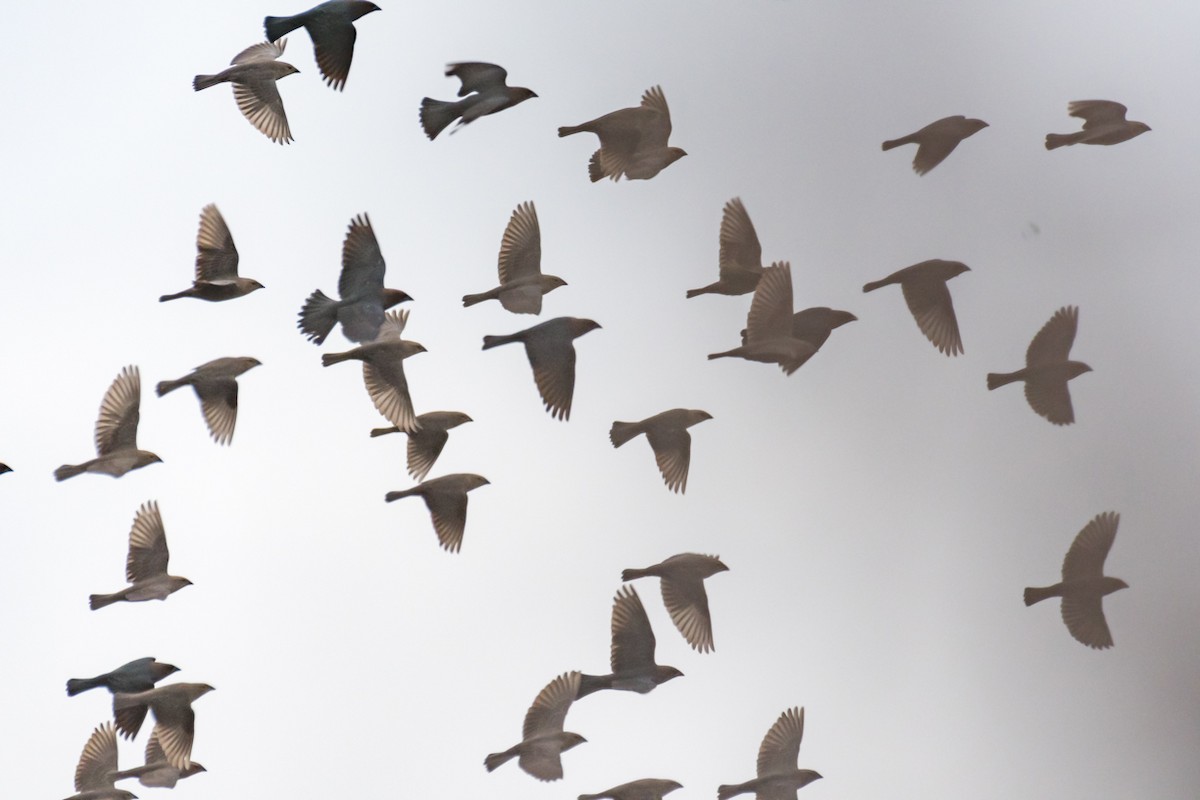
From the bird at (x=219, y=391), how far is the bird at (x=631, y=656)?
16.8 inches

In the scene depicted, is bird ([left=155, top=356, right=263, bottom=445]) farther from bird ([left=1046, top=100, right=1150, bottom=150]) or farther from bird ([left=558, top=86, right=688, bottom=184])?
bird ([left=1046, top=100, right=1150, bottom=150])

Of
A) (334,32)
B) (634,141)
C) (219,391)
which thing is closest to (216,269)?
(219,391)

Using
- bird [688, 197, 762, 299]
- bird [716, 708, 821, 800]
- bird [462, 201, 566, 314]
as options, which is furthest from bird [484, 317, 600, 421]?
bird [716, 708, 821, 800]

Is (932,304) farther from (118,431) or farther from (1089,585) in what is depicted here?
(118,431)

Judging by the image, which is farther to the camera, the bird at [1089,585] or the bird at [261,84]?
the bird at [1089,585]

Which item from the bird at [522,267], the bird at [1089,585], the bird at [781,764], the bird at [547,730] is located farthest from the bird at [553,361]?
the bird at [1089,585]

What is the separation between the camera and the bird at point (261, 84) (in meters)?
1.21

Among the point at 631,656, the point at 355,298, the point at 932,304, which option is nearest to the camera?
the point at 355,298

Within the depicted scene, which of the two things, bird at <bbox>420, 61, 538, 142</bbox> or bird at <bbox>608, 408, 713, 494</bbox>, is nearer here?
bird at <bbox>420, 61, 538, 142</bbox>

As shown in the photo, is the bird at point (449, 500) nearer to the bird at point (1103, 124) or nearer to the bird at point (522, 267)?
the bird at point (522, 267)

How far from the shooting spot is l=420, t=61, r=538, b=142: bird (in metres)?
1.21

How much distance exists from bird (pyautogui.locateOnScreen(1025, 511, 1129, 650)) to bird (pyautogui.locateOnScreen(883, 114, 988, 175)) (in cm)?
46

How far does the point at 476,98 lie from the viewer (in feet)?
4.01

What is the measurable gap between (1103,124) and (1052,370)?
304mm
